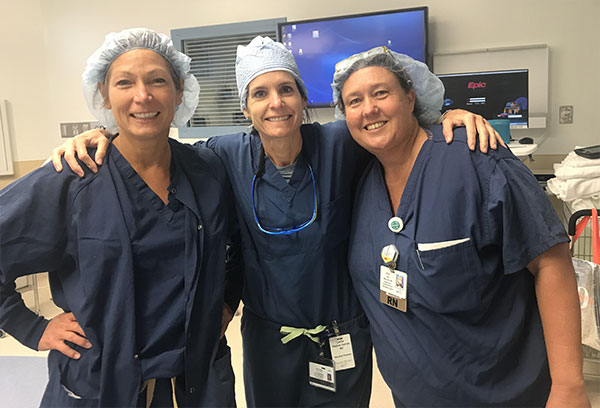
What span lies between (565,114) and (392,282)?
309cm

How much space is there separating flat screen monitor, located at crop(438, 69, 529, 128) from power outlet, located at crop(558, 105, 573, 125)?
0.39 m

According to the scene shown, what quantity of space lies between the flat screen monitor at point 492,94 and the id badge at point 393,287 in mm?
2406

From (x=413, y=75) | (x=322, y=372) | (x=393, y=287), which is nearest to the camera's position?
(x=393, y=287)

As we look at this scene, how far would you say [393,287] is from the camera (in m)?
1.13

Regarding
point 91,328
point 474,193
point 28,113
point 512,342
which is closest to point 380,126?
point 474,193

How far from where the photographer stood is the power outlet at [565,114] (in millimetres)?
3369

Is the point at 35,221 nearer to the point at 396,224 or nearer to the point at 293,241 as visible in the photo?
the point at 293,241

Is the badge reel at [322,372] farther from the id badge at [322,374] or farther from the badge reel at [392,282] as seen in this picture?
the badge reel at [392,282]

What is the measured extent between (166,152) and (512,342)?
108cm

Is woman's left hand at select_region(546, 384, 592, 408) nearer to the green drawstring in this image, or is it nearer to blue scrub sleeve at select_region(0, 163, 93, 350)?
the green drawstring

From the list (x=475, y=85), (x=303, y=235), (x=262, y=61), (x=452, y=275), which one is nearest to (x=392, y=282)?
(x=452, y=275)

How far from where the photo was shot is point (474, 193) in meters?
1.06

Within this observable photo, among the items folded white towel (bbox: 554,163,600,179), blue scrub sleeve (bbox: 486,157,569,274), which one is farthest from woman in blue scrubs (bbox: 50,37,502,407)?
folded white towel (bbox: 554,163,600,179)

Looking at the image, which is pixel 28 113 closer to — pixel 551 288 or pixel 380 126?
pixel 380 126
